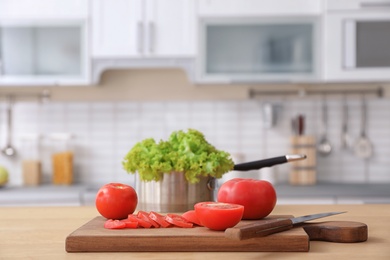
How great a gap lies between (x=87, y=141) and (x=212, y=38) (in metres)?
1.00

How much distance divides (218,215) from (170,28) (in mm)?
2361

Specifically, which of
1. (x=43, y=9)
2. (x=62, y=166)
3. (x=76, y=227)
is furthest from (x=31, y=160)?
(x=76, y=227)

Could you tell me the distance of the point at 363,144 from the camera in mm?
3812

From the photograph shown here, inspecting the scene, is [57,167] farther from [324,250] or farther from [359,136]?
[324,250]

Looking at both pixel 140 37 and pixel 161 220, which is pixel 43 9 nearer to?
pixel 140 37

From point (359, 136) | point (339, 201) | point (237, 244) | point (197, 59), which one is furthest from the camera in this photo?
point (359, 136)

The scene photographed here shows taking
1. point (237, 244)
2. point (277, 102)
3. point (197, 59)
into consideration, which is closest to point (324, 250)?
point (237, 244)

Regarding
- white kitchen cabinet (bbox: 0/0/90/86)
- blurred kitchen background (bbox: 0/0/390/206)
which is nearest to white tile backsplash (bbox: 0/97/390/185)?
blurred kitchen background (bbox: 0/0/390/206)

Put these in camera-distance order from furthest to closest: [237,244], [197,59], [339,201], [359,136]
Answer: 1. [359,136]
2. [197,59]
3. [339,201]
4. [237,244]

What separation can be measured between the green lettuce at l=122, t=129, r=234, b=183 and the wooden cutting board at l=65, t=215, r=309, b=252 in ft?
1.73

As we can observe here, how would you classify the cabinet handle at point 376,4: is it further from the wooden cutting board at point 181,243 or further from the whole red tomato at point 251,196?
the wooden cutting board at point 181,243

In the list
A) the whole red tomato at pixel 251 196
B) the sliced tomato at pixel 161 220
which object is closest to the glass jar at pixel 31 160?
the whole red tomato at pixel 251 196

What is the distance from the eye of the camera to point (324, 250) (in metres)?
1.30

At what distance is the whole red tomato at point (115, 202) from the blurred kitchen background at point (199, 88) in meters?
1.75
